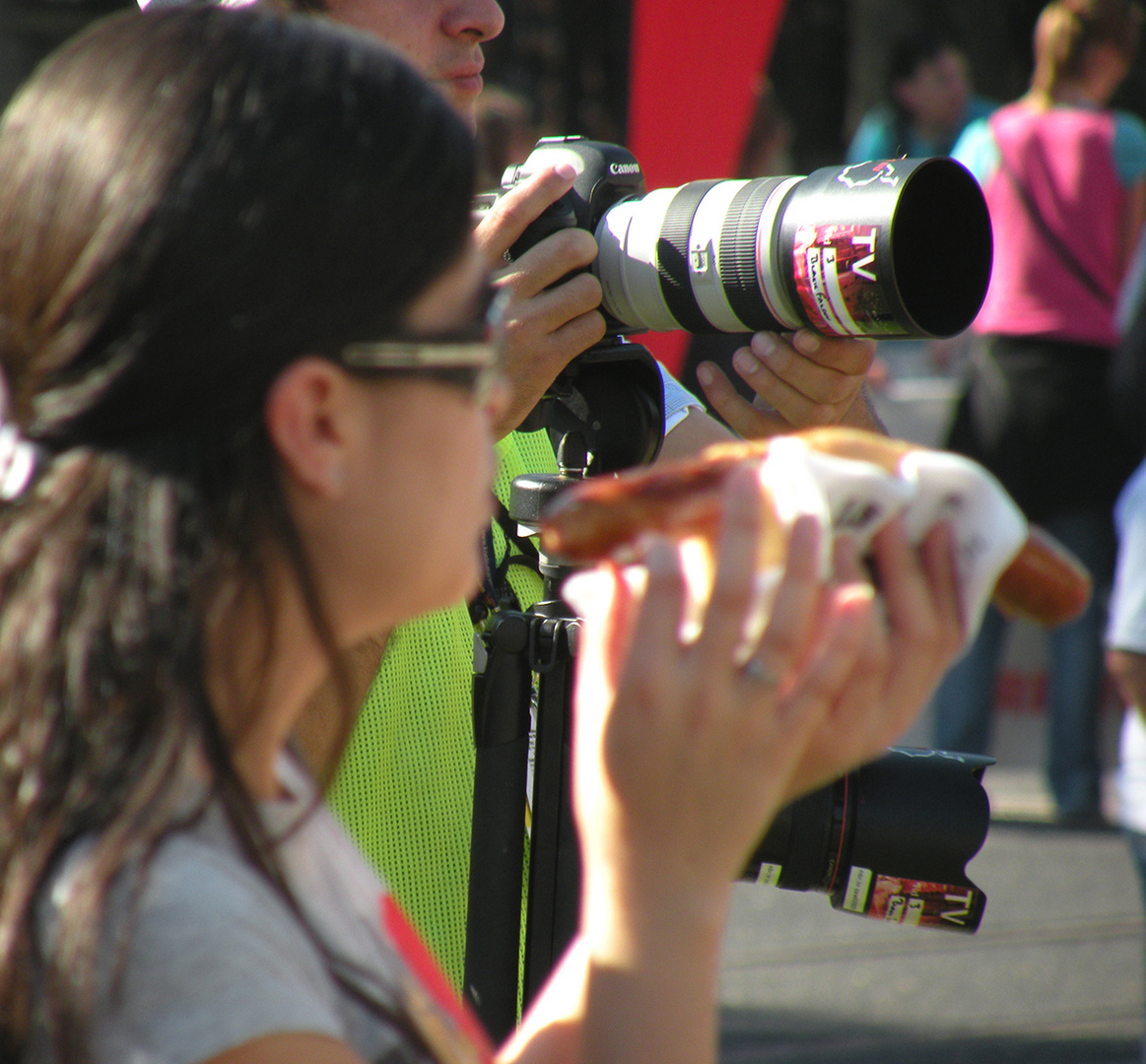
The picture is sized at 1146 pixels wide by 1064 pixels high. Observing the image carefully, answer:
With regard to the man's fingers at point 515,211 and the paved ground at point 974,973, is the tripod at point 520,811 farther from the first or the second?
the paved ground at point 974,973

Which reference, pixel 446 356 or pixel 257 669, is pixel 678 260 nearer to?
pixel 446 356

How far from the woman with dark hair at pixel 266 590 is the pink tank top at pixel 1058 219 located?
138 inches

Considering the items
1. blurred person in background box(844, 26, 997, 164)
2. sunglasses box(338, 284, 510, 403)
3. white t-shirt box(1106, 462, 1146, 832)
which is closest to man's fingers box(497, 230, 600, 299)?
sunglasses box(338, 284, 510, 403)

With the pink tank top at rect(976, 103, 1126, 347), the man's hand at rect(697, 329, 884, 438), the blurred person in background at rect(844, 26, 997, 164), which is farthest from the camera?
the blurred person in background at rect(844, 26, 997, 164)

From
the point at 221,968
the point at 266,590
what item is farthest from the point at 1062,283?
the point at 221,968

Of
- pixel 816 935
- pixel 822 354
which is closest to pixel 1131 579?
pixel 822 354

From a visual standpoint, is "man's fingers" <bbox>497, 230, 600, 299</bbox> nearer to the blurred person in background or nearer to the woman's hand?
the woman's hand

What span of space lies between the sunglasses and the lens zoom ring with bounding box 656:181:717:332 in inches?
22.9

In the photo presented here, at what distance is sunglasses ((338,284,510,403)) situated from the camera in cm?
85

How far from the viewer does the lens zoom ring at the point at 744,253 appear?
142 centimetres

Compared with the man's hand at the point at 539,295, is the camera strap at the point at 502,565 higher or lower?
lower

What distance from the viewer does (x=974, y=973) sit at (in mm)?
3381

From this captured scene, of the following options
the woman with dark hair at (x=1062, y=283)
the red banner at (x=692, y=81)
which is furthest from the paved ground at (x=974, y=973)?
the red banner at (x=692, y=81)

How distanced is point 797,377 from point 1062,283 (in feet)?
9.41
